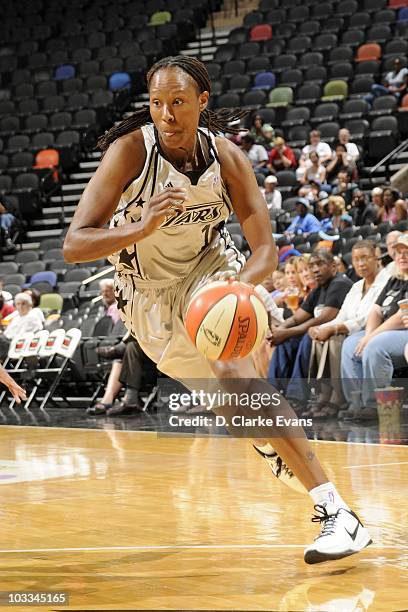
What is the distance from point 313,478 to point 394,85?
13260mm

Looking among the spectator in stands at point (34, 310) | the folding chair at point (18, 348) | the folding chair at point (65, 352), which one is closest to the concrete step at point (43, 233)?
the spectator in stands at point (34, 310)

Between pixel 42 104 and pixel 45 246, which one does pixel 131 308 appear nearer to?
pixel 45 246

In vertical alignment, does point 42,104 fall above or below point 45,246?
above

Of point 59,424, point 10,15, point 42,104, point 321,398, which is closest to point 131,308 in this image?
point 321,398

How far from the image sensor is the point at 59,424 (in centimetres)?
930

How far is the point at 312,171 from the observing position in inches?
562

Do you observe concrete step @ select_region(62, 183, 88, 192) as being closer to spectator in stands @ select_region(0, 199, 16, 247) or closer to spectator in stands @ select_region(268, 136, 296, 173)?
spectator in stands @ select_region(0, 199, 16, 247)

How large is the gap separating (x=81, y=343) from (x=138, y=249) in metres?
Answer: 7.52

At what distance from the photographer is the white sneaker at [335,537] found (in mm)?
3336

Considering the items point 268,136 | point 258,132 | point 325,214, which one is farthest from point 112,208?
point 258,132

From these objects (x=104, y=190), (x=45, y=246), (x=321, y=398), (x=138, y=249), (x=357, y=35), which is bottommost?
(x=45, y=246)

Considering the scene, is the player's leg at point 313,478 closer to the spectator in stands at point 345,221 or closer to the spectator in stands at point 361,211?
the spectator in stands at point 361,211

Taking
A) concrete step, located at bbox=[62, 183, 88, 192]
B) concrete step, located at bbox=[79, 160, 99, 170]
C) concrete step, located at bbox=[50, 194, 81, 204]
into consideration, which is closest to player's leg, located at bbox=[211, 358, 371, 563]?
concrete step, located at bbox=[50, 194, 81, 204]

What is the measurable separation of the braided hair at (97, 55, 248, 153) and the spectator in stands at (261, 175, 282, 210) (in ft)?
32.0
